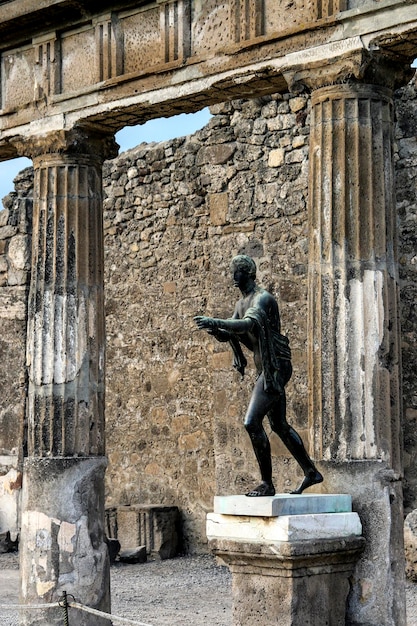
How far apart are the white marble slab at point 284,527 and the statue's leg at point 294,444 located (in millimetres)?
291

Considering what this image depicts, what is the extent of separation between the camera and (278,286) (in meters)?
11.2

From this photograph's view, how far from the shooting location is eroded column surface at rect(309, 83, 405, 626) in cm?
641

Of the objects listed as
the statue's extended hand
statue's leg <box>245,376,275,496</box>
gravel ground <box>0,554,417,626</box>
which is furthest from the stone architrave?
gravel ground <box>0,554,417,626</box>

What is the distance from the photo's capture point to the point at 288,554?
5980mm

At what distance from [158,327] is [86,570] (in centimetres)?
533

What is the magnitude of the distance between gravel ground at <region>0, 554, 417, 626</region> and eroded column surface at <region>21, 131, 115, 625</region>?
0.77 metres

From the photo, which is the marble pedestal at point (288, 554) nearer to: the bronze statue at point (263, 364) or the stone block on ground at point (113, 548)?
the bronze statue at point (263, 364)

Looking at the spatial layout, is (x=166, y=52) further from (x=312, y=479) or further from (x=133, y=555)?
(x=133, y=555)

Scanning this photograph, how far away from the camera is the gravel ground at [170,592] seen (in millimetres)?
8821

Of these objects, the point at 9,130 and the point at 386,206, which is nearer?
the point at 386,206

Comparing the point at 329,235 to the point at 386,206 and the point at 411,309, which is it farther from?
the point at 411,309

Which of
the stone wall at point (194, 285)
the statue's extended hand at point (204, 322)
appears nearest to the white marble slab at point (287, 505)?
the statue's extended hand at point (204, 322)

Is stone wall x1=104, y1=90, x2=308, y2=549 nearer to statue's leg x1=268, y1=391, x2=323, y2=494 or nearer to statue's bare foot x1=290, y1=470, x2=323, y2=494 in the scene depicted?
statue's leg x1=268, y1=391, x2=323, y2=494

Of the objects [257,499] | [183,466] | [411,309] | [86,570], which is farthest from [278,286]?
[257,499]
